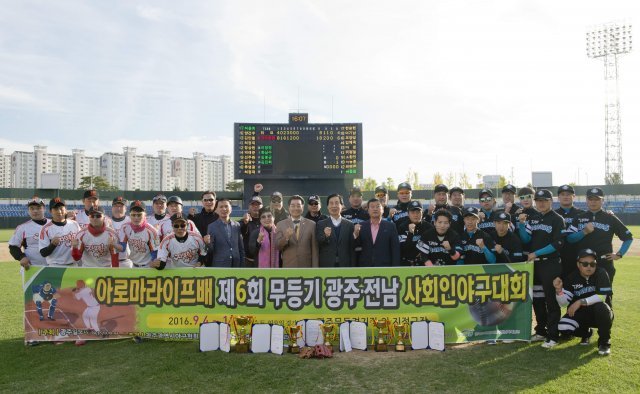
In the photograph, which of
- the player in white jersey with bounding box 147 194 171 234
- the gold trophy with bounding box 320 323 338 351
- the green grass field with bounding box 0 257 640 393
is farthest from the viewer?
the player in white jersey with bounding box 147 194 171 234

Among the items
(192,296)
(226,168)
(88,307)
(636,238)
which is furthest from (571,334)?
(226,168)

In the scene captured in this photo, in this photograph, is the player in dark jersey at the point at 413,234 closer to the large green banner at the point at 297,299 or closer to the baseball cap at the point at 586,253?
the large green banner at the point at 297,299

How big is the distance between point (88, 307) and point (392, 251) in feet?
13.3

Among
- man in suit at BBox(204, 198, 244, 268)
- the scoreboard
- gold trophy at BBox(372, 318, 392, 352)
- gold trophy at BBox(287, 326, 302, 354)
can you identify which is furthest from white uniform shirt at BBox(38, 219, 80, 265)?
the scoreboard

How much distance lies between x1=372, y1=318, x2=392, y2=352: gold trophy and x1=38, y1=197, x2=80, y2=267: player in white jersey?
438cm

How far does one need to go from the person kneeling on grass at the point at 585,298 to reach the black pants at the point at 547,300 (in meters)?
0.08

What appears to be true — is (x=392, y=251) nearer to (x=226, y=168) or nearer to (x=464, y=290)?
(x=464, y=290)

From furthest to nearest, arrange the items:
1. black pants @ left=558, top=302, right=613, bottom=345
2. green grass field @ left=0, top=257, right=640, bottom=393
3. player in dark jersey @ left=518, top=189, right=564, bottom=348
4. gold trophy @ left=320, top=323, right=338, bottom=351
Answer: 1. player in dark jersey @ left=518, top=189, right=564, bottom=348
2. gold trophy @ left=320, top=323, right=338, bottom=351
3. black pants @ left=558, top=302, right=613, bottom=345
4. green grass field @ left=0, top=257, right=640, bottom=393

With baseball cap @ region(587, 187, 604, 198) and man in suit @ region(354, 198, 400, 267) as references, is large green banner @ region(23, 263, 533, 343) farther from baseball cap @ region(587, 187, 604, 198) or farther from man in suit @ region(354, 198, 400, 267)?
baseball cap @ region(587, 187, 604, 198)

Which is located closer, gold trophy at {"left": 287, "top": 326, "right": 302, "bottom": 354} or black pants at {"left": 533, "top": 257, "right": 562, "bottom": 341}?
gold trophy at {"left": 287, "top": 326, "right": 302, "bottom": 354}

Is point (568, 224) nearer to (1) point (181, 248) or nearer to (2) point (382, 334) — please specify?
(2) point (382, 334)

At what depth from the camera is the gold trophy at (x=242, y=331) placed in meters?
4.98

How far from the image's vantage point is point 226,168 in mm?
155625

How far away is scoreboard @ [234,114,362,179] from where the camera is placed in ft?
83.9
